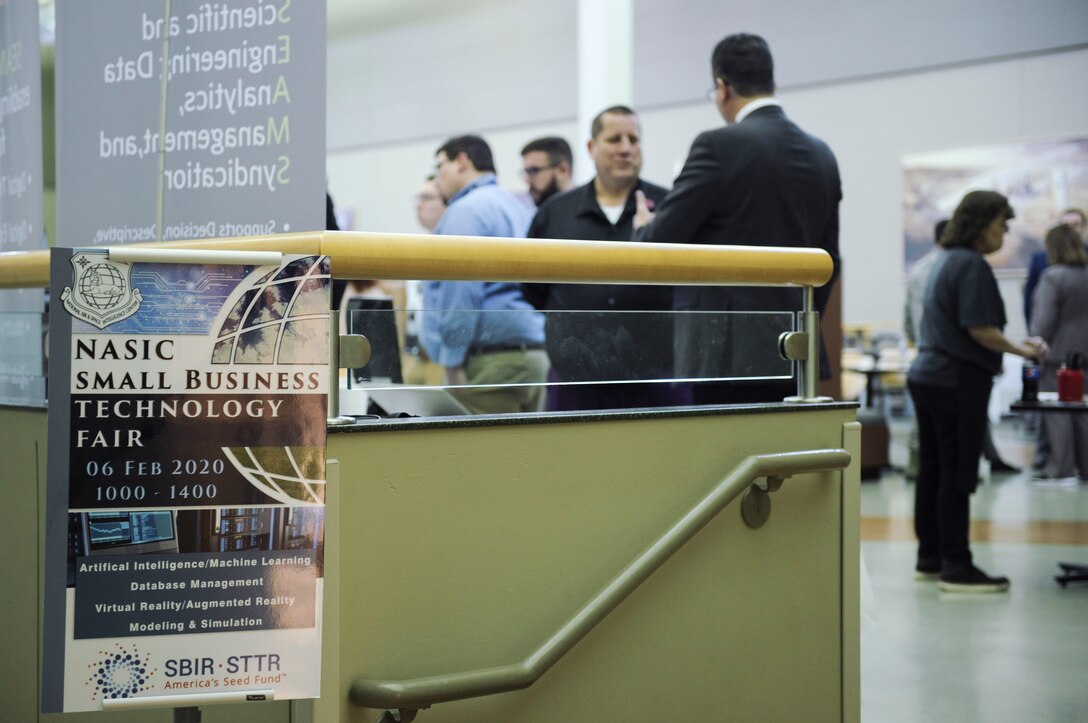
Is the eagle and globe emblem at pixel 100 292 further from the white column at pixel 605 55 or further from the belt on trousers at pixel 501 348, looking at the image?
the white column at pixel 605 55

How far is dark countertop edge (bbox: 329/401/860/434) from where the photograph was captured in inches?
69.1

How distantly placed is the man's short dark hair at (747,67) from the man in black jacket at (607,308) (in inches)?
21.3

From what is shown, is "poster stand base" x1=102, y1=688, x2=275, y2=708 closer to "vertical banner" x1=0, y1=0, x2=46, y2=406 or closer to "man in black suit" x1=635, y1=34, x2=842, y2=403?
"vertical banner" x1=0, y1=0, x2=46, y2=406

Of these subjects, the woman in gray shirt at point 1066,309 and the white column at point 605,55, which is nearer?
the white column at point 605,55

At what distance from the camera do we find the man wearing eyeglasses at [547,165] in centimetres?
465

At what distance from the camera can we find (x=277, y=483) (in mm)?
1559

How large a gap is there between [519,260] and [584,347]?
10.4 inches

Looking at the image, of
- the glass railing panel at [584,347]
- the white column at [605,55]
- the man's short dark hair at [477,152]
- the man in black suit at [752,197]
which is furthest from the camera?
the white column at [605,55]

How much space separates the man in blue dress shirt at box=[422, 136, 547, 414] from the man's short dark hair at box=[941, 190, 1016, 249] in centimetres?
177

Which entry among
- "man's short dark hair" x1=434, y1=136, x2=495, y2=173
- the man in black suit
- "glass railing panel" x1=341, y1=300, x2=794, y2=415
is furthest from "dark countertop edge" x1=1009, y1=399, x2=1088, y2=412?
"glass railing panel" x1=341, y1=300, x2=794, y2=415

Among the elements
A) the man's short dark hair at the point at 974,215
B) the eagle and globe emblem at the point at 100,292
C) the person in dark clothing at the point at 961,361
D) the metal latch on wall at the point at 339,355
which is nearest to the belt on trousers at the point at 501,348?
the metal latch on wall at the point at 339,355

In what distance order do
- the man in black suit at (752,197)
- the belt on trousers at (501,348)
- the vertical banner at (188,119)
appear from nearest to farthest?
the vertical banner at (188,119) < the belt on trousers at (501,348) < the man in black suit at (752,197)

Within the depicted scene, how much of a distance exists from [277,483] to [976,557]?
4339mm

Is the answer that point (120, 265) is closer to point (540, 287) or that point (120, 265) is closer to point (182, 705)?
point (182, 705)
